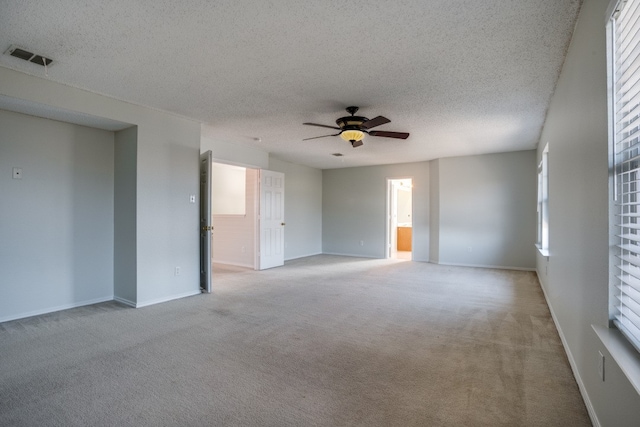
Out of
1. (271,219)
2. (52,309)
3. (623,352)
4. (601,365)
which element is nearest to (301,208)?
(271,219)

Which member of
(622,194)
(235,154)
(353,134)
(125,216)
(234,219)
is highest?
(235,154)

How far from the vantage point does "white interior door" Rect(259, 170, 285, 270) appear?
6.73m

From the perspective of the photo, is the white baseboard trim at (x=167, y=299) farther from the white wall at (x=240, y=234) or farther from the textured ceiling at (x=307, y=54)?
the textured ceiling at (x=307, y=54)

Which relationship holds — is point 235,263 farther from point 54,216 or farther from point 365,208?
point 54,216

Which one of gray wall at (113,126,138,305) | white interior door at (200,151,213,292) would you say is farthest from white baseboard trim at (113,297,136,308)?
white interior door at (200,151,213,292)

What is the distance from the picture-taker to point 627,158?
4.86 ft

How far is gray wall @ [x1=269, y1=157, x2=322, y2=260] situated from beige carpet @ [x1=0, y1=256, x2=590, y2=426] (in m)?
3.83

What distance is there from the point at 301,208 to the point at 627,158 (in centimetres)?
733

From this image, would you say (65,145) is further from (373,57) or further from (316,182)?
(316,182)

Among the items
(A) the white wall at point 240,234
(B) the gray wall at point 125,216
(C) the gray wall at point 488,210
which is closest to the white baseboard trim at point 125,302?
(B) the gray wall at point 125,216

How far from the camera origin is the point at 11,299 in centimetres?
356

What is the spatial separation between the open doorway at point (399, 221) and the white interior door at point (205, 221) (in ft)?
16.1

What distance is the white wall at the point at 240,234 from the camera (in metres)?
6.94

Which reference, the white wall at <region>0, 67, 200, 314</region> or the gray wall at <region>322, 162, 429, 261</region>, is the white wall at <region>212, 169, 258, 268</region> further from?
the gray wall at <region>322, 162, 429, 261</region>
